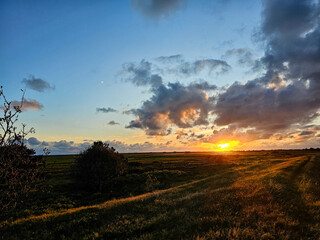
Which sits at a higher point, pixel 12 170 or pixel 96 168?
pixel 12 170

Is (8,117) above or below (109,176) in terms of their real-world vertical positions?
above

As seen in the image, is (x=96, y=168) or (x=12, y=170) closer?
(x=12, y=170)

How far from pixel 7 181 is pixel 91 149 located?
4218 cm

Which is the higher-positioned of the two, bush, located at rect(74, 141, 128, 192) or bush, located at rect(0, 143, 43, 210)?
bush, located at rect(0, 143, 43, 210)

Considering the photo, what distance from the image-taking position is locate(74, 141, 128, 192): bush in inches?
1844

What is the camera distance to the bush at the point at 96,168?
154 ft

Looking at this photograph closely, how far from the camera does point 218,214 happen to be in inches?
437

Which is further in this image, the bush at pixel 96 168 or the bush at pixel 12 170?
the bush at pixel 96 168

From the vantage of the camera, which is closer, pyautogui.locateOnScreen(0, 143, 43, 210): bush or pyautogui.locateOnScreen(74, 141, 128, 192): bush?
pyautogui.locateOnScreen(0, 143, 43, 210): bush

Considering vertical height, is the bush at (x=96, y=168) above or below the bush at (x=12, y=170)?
below

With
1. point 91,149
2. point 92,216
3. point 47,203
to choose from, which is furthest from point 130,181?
point 92,216

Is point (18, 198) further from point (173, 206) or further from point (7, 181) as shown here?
point (173, 206)

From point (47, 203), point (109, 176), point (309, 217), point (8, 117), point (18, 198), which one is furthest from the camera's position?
point (109, 176)

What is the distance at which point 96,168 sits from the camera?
46.5m
